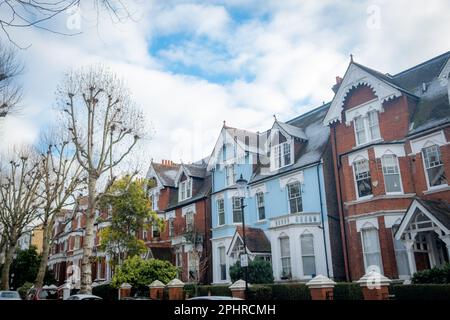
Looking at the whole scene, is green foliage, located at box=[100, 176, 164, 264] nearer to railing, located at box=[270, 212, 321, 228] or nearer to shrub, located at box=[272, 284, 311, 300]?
railing, located at box=[270, 212, 321, 228]

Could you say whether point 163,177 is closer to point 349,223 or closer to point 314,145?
point 314,145

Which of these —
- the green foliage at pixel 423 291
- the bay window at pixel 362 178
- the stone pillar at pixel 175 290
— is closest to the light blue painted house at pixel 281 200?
the bay window at pixel 362 178

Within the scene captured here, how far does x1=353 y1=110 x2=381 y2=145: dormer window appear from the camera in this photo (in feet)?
67.7

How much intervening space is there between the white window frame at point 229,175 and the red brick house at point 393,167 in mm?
8731

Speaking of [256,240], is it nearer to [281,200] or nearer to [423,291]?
[281,200]

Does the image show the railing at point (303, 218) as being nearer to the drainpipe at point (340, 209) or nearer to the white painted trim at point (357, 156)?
the drainpipe at point (340, 209)

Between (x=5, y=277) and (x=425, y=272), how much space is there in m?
27.5

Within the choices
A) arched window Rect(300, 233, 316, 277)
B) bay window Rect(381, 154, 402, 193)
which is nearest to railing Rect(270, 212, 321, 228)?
arched window Rect(300, 233, 316, 277)

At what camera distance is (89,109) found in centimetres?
2258

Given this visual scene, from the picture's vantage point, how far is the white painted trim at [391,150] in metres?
19.1

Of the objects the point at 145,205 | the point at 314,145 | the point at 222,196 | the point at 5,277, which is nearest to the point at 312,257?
the point at 314,145

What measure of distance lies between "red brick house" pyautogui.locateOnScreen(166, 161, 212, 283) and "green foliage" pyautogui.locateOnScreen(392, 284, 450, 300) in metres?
14.4

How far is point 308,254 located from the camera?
21594 millimetres

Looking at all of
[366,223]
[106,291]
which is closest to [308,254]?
[366,223]
